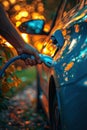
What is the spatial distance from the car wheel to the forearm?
2.17 ft

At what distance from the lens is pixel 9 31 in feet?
16.0

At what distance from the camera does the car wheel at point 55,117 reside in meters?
5.13

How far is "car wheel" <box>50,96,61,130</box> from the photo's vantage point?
513cm

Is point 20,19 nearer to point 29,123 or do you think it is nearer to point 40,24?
point 40,24

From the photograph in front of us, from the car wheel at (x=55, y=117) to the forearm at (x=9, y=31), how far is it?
0.66m

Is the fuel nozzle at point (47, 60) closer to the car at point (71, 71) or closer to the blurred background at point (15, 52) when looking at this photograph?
the car at point (71, 71)

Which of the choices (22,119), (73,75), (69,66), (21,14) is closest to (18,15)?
(21,14)

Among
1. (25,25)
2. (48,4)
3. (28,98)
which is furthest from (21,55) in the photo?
(28,98)

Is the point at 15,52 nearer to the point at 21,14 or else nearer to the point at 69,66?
the point at 21,14

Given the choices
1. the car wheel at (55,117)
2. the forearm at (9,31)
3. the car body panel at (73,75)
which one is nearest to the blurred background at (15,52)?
the car wheel at (55,117)

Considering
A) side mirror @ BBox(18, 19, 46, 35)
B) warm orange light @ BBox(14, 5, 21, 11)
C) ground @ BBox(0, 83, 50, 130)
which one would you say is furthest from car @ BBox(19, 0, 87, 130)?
warm orange light @ BBox(14, 5, 21, 11)

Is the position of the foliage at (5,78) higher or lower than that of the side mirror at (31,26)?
lower

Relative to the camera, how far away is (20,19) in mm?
6816

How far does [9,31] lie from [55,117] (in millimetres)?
1062
